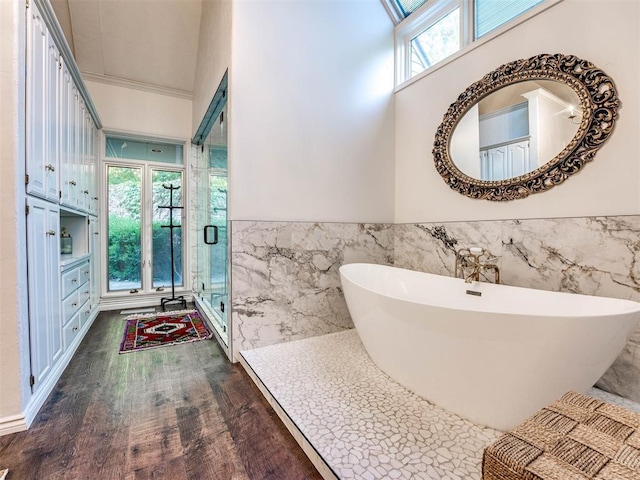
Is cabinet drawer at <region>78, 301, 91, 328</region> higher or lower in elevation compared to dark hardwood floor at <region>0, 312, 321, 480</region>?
higher

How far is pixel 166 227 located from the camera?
4023 mm

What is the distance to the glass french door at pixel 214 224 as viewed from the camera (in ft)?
8.68

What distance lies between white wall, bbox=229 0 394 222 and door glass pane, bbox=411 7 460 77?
0.26 meters

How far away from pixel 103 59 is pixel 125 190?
5.06ft

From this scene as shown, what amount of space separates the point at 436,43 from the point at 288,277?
8.55 feet

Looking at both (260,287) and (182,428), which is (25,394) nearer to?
(182,428)

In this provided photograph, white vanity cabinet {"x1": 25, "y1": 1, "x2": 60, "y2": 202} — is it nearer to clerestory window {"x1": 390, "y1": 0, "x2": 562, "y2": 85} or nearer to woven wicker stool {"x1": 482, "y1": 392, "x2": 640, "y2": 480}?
woven wicker stool {"x1": 482, "y1": 392, "x2": 640, "y2": 480}

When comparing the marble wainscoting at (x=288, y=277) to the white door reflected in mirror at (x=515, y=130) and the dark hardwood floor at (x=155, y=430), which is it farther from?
the white door reflected in mirror at (x=515, y=130)

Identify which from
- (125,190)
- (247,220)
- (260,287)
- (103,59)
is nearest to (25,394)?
(260,287)

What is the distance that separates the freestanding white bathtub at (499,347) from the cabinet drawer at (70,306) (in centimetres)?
211

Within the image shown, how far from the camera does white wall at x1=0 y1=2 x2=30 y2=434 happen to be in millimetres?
1435

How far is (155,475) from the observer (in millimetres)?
1210

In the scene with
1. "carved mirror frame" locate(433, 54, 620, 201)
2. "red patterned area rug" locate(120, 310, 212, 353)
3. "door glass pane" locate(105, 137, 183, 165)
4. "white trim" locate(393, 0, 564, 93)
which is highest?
"white trim" locate(393, 0, 564, 93)

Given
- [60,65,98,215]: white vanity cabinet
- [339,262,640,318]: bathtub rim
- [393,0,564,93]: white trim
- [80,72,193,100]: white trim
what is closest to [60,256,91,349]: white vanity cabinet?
[60,65,98,215]: white vanity cabinet
